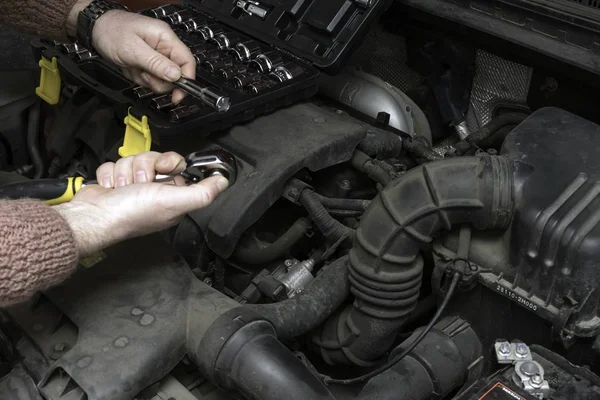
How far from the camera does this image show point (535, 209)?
1008 mm

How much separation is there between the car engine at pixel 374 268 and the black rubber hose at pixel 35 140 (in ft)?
0.79

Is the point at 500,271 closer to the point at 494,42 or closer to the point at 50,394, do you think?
the point at 494,42

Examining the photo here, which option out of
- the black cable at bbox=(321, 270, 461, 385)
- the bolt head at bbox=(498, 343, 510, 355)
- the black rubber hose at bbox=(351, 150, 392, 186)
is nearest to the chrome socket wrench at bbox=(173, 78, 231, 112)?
the black rubber hose at bbox=(351, 150, 392, 186)

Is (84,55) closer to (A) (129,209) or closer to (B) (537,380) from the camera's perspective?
(A) (129,209)

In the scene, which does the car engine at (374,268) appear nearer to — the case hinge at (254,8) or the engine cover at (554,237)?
the engine cover at (554,237)

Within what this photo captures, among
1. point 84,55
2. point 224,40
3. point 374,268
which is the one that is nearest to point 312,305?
point 374,268

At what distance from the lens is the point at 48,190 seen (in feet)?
3.57

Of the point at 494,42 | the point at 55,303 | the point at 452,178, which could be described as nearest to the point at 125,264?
the point at 55,303

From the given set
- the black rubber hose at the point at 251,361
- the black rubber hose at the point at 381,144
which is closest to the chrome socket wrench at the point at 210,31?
the black rubber hose at the point at 381,144

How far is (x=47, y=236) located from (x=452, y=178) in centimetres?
58

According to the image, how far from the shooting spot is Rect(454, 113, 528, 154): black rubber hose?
1385mm

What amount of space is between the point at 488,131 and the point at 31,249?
90cm

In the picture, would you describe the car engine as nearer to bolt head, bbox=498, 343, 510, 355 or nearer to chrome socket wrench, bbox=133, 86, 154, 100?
bolt head, bbox=498, 343, 510, 355

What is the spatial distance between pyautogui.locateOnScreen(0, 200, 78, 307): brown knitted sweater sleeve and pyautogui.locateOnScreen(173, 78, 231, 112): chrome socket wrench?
1.37ft
